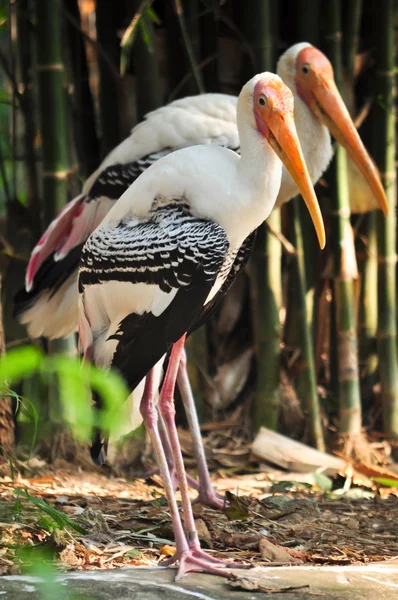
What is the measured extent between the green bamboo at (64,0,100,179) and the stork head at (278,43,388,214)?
1.44 metres

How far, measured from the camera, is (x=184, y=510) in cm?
356

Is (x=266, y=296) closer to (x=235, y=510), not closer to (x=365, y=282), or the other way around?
(x=365, y=282)

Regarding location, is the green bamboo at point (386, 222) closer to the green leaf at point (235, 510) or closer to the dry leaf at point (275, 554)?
the green leaf at point (235, 510)

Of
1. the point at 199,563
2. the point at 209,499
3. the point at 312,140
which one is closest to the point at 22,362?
the point at 199,563

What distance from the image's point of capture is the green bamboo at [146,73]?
5570mm

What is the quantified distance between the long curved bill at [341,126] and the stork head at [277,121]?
1.62 m

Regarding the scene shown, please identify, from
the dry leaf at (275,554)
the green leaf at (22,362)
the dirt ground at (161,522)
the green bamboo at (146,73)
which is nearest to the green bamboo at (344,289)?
the dirt ground at (161,522)

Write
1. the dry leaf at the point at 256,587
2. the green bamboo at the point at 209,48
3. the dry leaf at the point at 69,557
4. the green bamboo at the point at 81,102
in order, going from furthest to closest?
the green bamboo at the point at 209,48 < the green bamboo at the point at 81,102 < the dry leaf at the point at 69,557 < the dry leaf at the point at 256,587

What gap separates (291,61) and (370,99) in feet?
3.87

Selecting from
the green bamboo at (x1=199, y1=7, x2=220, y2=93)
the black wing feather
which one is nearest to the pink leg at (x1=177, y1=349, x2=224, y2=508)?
the black wing feather

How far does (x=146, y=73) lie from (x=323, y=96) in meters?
1.11

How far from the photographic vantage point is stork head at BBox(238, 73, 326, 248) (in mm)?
3607

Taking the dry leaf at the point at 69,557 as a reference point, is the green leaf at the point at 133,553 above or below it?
below

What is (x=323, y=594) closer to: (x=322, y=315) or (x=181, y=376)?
(x=181, y=376)
